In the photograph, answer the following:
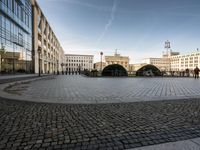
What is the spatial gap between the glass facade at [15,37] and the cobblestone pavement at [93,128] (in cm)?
2109

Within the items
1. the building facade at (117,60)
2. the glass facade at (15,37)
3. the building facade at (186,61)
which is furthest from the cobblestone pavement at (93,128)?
the building facade at (186,61)

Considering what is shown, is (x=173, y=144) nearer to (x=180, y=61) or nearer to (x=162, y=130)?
(x=162, y=130)

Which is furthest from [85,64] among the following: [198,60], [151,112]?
[151,112]

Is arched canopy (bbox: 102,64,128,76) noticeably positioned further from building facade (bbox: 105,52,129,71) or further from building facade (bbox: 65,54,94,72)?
building facade (bbox: 65,54,94,72)

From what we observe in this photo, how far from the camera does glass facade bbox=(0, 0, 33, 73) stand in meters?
22.1

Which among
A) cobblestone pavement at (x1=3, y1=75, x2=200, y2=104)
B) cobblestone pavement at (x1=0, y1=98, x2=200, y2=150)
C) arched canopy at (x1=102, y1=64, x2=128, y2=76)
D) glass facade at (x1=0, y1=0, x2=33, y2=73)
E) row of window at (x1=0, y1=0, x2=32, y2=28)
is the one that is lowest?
cobblestone pavement at (x1=0, y1=98, x2=200, y2=150)

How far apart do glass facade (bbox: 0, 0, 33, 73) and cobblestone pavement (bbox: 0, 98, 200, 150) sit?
69.2 ft

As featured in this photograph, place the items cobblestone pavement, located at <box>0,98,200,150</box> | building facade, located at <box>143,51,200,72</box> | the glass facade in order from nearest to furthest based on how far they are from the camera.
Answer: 1. cobblestone pavement, located at <box>0,98,200,150</box>
2. the glass facade
3. building facade, located at <box>143,51,200,72</box>

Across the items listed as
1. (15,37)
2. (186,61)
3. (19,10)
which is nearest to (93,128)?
(15,37)

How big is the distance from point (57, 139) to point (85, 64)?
139m

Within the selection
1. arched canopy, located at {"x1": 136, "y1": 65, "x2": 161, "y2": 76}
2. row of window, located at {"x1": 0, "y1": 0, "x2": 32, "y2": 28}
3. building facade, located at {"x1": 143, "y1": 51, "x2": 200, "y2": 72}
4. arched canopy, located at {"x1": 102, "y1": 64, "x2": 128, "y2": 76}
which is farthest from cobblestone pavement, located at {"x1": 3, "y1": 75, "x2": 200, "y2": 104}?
building facade, located at {"x1": 143, "y1": 51, "x2": 200, "y2": 72}

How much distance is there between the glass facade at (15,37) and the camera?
22.1 meters

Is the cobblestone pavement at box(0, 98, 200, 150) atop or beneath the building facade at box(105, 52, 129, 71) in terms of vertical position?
beneath

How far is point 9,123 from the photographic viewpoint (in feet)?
13.2
